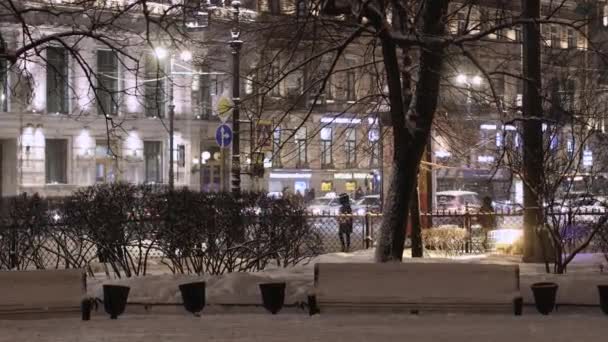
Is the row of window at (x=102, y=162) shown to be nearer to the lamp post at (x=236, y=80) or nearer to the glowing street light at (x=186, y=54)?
the glowing street light at (x=186, y=54)

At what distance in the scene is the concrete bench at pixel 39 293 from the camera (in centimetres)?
1043

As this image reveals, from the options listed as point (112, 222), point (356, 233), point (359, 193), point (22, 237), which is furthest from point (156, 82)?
point (359, 193)

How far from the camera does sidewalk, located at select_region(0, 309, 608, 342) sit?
930cm

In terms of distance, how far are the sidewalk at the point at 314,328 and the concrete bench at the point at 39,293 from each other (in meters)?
0.16

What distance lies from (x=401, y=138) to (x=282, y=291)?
345cm

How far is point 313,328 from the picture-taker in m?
9.91

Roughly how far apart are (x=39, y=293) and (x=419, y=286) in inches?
200

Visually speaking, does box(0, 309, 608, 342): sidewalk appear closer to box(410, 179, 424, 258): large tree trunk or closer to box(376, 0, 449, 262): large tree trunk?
box(376, 0, 449, 262): large tree trunk

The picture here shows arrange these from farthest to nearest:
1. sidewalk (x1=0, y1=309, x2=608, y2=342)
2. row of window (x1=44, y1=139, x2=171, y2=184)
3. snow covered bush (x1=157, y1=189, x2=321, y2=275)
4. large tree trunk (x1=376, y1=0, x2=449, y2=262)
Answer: row of window (x1=44, y1=139, x2=171, y2=184), snow covered bush (x1=157, y1=189, x2=321, y2=275), large tree trunk (x1=376, y1=0, x2=449, y2=262), sidewalk (x1=0, y1=309, x2=608, y2=342)

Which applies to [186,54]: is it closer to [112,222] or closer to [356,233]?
[356,233]

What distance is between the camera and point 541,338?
9273mm

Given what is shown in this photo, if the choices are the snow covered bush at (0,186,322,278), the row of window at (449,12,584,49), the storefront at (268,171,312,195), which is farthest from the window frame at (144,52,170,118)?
the storefront at (268,171,312,195)

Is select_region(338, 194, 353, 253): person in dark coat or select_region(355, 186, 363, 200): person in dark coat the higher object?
select_region(355, 186, 363, 200): person in dark coat

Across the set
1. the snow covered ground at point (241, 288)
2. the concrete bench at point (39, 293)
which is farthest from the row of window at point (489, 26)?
the concrete bench at point (39, 293)
